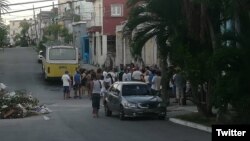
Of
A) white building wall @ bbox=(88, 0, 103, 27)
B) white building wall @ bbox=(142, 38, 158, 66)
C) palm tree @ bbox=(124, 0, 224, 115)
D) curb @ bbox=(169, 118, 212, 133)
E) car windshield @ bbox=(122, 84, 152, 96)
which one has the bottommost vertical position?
curb @ bbox=(169, 118, 212, 133)

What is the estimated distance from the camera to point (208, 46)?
22.8 meters

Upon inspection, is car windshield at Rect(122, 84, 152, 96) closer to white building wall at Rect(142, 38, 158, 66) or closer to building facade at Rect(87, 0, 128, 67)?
white building wall at Rect(142, 38, 158, 66)

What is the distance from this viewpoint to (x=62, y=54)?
5078 centimetres

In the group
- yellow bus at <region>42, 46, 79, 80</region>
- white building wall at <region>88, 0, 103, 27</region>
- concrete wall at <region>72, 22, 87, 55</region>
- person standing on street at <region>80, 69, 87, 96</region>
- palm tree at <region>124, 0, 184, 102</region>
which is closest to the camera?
palm tree at <region>124, 0, 184, 102</region>

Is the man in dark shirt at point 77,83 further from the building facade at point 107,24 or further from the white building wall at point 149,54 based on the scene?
the building facade at point 107,24

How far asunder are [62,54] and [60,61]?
0.66 meters

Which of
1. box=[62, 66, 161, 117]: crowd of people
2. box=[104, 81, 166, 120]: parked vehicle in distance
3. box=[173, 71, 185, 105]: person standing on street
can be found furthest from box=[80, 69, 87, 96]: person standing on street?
box=[104, 81, 166, 120]: parked vehicle in distance

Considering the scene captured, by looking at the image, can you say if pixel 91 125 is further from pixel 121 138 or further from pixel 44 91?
pixel 44 91

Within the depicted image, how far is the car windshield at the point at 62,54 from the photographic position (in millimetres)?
50656

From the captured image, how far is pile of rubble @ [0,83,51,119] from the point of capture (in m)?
28.1

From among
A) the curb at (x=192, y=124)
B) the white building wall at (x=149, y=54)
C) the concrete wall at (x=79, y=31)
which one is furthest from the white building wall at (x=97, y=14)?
the curb at (x=192, y=124)

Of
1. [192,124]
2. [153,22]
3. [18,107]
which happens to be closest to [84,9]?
[18,107]

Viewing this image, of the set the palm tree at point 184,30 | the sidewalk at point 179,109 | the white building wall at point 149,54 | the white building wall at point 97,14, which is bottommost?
the sidewalk at point 179,109

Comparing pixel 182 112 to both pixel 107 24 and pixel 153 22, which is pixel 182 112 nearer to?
pixel 153 22
